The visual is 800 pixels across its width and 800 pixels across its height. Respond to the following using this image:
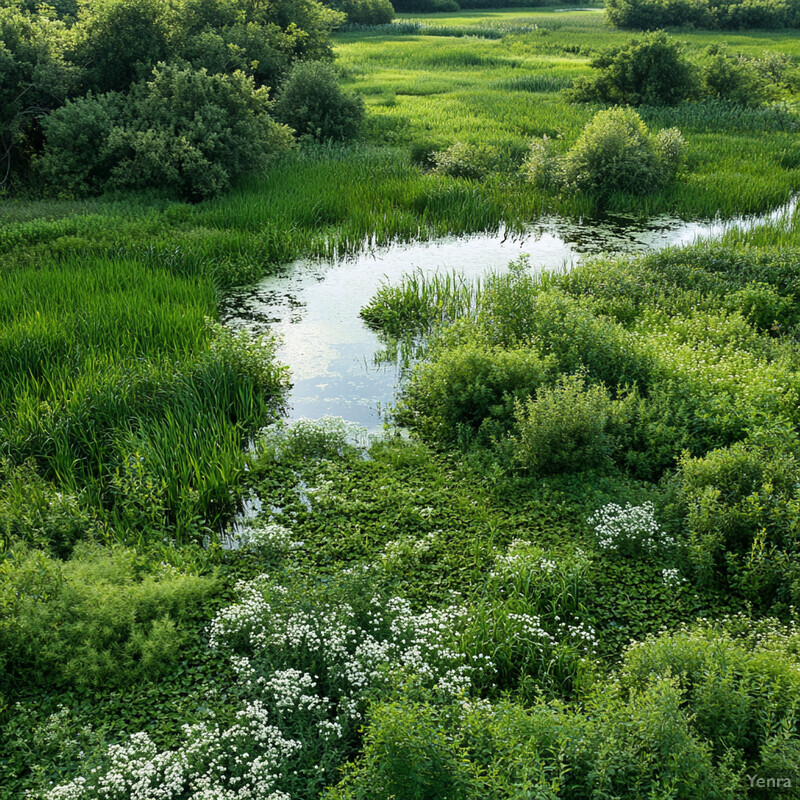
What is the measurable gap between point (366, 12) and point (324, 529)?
51416mm

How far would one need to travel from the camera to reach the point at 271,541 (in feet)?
16.5

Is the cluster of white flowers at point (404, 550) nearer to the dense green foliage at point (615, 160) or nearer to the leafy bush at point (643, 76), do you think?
the dense green foliage at point (615, 160)

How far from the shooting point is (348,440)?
255 inches

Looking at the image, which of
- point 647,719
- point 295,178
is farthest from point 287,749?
point 295,178

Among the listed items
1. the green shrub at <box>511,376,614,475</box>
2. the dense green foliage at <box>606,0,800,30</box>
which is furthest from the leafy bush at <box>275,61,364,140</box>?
the dense green foliage at <box>606,0,800,30</box>

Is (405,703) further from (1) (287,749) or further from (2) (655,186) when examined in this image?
(2) (655,186)

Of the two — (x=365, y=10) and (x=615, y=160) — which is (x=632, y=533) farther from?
(x=365, y=10)

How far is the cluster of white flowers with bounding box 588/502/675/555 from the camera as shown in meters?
5.01

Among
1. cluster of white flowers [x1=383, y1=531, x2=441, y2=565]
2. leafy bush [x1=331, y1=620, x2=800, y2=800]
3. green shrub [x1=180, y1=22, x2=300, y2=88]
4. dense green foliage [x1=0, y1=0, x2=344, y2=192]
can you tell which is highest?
green shrub [x1=180, y1=22, x2=300, y2=88]

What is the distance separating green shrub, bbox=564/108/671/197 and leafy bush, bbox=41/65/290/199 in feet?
20.1

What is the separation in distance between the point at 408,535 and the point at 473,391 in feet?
5.92

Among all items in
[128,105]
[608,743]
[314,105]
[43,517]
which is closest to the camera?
[608,743]

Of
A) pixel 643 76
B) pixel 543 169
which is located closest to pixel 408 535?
pixel 543 169

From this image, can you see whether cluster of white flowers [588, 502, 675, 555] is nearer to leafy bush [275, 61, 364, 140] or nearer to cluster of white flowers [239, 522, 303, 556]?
cluster of white flowers [239, 522, 303, 556]
